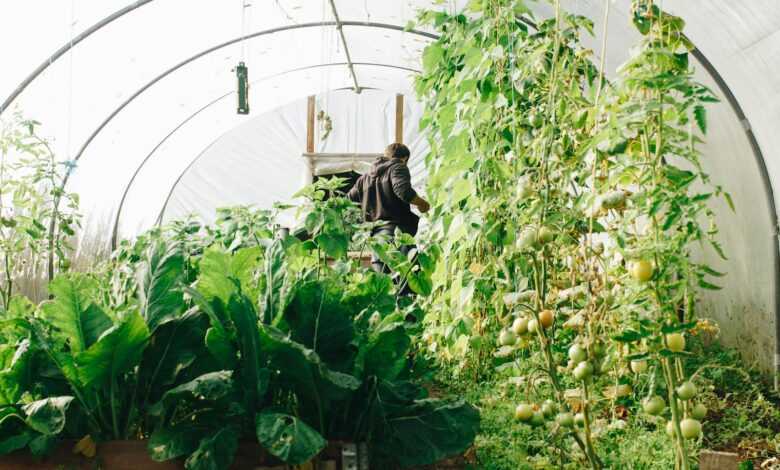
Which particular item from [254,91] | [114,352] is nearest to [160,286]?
[114,352]

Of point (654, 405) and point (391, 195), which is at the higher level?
point (391, 195)

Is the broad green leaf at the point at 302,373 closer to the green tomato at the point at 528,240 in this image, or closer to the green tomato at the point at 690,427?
the green tomato at the point at 528,240

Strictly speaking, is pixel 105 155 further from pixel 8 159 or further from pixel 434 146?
pixel 434 146

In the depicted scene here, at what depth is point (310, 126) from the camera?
1162 cm

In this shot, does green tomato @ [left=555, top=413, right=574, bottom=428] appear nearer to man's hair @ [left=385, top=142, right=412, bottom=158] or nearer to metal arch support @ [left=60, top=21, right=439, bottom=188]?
man's hair @ [left=385, top=142, right=412, bottom=158]

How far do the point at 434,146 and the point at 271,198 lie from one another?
7902mm

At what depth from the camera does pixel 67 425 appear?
2.28 m

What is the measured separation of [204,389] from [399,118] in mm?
9940

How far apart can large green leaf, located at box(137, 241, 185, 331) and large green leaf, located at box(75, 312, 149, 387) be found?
0.51 feet

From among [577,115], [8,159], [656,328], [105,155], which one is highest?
[105,155]

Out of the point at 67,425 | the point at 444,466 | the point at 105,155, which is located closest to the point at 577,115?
the point at 444,466

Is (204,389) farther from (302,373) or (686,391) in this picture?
(686,391)

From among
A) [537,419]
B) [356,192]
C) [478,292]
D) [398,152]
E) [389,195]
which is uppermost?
[398,152]

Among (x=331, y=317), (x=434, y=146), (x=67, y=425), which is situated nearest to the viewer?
(x=67, y=425)
